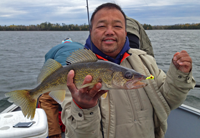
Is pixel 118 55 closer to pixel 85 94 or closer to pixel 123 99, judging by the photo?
pixel 123 99

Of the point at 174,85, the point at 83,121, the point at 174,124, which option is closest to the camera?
the point at 83,121

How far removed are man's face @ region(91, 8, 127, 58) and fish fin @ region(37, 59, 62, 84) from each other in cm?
74

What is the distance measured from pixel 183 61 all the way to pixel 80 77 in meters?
1.31

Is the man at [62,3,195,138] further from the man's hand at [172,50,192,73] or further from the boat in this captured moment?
the boat

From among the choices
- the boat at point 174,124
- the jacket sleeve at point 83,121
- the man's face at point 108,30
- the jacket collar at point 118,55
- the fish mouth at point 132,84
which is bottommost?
the boat at point 174,124

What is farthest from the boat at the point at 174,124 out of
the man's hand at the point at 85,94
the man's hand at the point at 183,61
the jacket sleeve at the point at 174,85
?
the man's hand at the point at 183,61

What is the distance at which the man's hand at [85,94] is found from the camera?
185 cm

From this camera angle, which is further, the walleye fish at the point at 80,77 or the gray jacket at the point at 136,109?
the gray jacket at the point at 136,109

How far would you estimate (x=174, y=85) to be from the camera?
2.36m

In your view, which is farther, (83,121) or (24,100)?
(24,100)

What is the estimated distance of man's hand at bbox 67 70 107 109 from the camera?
1.85 meters

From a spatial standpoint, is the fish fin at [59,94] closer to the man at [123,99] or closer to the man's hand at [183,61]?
the man at [123,99]

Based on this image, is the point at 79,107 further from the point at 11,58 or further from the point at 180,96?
the point at 11,58

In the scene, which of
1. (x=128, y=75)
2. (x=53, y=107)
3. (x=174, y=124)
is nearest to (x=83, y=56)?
(x=128, y=75)
